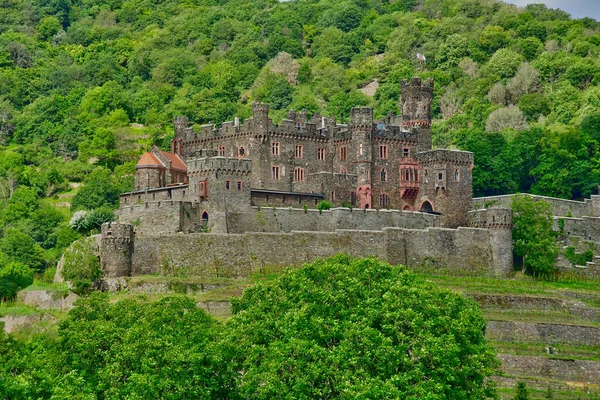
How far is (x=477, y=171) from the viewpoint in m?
102

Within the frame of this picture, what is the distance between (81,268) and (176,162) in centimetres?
1689

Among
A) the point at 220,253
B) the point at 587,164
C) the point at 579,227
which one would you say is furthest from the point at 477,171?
the point at 220,253

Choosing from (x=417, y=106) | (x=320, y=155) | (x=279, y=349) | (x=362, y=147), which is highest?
(x=417, y=106)

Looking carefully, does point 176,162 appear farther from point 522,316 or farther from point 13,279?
point 522,316

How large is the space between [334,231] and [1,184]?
41149mm

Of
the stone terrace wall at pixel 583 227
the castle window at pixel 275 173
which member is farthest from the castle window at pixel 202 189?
the stone terrace wall at pixel 583 227

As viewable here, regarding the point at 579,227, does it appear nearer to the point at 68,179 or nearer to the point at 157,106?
the point at 68,179

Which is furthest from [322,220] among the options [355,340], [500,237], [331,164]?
[355,340]

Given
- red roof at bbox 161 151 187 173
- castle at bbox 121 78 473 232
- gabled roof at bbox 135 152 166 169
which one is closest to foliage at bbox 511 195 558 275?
castle at bbox 121 78 473 232

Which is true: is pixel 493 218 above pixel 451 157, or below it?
below

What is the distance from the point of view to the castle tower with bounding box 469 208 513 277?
278 ft

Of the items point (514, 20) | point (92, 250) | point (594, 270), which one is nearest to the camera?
point (92, 250)

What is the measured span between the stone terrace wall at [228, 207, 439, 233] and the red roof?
992 centimetres

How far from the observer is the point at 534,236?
85375 mm
